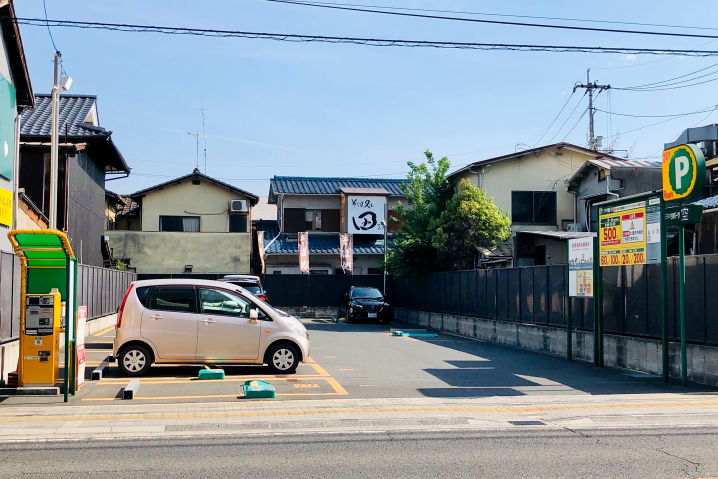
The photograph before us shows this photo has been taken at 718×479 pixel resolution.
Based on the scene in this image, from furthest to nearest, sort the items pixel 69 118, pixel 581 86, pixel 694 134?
pixel 581 86, pixel 69 118, pixel 694 134

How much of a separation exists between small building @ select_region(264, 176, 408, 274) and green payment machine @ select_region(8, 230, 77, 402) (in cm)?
3278

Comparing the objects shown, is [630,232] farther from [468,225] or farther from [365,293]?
[365,293]

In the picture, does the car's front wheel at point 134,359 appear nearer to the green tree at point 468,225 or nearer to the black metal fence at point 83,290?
the black metal fence at point 83,290

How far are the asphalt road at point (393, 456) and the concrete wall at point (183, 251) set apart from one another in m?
34.5

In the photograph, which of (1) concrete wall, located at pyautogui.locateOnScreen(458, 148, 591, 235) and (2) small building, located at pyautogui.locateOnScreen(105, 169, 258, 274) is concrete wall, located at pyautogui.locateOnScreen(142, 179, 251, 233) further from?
(1) concrete wall, located at pyautogui.locateOnScreen(458, 148, 591, 235)

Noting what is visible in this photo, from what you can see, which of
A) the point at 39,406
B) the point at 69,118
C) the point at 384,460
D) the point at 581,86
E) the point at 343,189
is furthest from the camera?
the point at 581,86

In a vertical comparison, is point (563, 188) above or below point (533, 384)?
above

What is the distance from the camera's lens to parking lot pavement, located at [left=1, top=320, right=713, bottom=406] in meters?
11.5

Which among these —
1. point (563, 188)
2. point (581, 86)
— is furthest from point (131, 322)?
point (581, 86)

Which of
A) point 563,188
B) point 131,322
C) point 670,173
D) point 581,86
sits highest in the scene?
point 581,86

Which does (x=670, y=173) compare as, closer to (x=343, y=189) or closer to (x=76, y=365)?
(x=76, y=365)

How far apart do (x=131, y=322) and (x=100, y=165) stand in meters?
21.2

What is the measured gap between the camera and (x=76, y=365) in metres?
11.0

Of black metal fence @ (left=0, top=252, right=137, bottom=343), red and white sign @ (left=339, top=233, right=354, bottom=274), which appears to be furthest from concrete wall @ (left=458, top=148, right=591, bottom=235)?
black metal fence @ (left=0, top=252, right=137, bottom=343)
